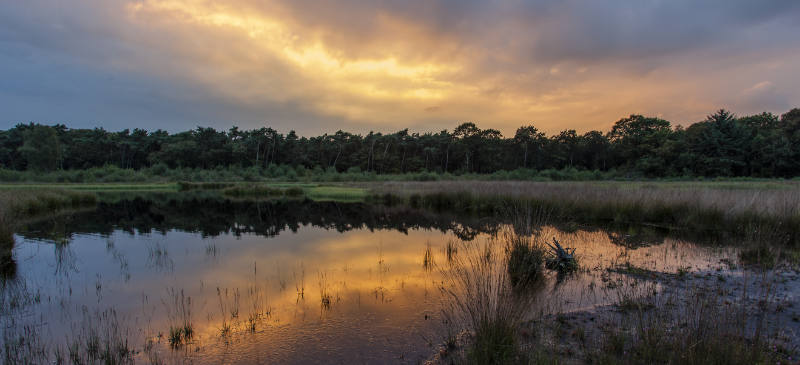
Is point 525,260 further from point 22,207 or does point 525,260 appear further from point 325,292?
point 22,207

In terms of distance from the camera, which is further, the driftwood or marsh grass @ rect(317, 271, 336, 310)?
the driftwood

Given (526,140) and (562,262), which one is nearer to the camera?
(562,262)

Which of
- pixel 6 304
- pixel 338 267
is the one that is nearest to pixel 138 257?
pixel 6 304

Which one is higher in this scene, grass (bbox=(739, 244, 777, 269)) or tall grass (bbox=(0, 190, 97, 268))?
grass (bbox=(739, 244, 777, 269))

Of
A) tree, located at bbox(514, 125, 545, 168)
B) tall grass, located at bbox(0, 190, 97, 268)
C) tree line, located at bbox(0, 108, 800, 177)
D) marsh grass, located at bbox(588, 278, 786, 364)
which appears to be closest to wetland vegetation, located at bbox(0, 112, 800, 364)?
marsh grass, located at bbox(588, 278, 786, 364)

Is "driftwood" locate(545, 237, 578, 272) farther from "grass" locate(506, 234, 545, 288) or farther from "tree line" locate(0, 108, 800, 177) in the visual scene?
"tree line" locate(0, 108, 800, 177)

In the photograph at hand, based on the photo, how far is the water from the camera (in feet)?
16.9

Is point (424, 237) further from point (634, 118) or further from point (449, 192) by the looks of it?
point (634, 118)

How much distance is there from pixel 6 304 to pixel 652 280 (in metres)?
12.7

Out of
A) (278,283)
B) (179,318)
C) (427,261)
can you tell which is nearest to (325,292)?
(278,283)

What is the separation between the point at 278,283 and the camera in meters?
8.17

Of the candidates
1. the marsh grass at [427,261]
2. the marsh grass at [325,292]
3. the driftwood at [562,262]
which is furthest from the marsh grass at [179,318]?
the driftwood at [562,262]

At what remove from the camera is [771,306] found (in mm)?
5199

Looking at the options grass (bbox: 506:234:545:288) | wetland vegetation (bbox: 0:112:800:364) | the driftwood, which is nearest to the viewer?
wetland vegetation (bbox: 0:112:800:364)
